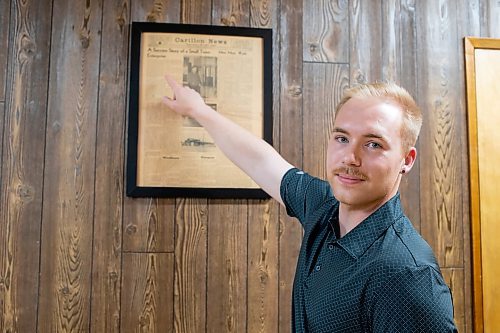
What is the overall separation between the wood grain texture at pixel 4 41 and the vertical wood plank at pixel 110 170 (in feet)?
1.20

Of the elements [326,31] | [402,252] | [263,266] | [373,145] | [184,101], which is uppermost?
[326,31]

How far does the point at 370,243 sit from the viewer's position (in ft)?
4.69

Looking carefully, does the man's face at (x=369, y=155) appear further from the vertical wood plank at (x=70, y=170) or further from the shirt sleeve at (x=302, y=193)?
the vertical wood plank at (x=70, y=170)

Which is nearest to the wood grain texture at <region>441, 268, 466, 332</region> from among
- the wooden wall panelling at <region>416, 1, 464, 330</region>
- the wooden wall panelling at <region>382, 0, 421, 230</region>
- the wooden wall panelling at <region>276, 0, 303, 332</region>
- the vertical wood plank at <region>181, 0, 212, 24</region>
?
the wooden wall panelling at <region>416, 1, 464, 330</region>

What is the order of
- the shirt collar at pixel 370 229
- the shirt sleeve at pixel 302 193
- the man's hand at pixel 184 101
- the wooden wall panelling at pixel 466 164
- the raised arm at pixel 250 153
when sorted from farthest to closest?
the wooden wall panelling at pixel 466 164 < the man's hand at pixel 184 101 < the raised arm at pixel 250 153 < the shirt sleeve at pixel 302 193 < the shirt collar at pixel 370 229

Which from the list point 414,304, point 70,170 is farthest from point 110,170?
point 414,304

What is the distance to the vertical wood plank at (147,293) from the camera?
224 centimetres

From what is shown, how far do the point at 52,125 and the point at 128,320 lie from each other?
810mm

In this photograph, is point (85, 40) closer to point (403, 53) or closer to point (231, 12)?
point (231, 12)

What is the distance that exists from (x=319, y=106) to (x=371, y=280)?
1.20 m

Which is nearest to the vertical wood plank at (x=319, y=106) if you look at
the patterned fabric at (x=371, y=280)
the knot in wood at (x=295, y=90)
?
the knot in wood at (x=295, y=90)

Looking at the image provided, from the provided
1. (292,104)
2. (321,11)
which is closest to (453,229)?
(292,104)

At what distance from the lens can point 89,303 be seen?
2230 millimetres

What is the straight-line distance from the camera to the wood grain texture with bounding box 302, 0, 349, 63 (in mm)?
2439
